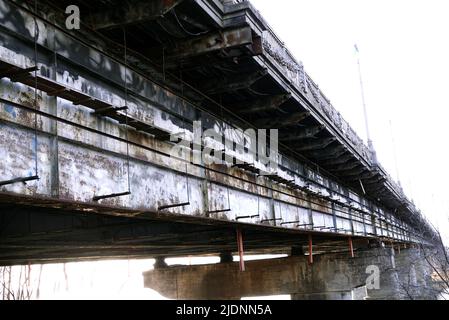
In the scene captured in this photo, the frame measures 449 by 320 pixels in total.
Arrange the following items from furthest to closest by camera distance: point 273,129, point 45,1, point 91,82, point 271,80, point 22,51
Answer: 1. point 273,129
2. point 271,80
3. point 91,82
4. point 45,1
5. point 22,51

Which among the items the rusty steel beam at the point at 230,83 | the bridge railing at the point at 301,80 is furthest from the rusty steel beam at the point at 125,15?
the rusty steel beam at the point at 230,83

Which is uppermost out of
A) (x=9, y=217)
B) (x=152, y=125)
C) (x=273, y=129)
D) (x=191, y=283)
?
(x=273, y=129)

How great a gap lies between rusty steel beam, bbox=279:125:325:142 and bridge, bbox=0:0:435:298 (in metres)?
0.03

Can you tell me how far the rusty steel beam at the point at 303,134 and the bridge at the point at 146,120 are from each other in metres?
0.03

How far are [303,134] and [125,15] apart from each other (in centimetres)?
713

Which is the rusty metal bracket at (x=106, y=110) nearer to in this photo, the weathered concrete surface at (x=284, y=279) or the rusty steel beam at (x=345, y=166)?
the rusty steel beam at (x=345, y=166)

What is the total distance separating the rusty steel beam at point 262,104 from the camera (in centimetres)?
967

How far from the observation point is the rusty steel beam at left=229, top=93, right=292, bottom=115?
967 centimetres

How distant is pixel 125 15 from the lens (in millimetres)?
6102

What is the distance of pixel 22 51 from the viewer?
5.06 meters

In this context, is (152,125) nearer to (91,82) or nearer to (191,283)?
(91,82)

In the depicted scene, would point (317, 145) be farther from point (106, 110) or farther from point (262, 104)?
point (106, 110)

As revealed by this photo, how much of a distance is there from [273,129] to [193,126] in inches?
139

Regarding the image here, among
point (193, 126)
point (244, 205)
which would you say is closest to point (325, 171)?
point (244, 205)
